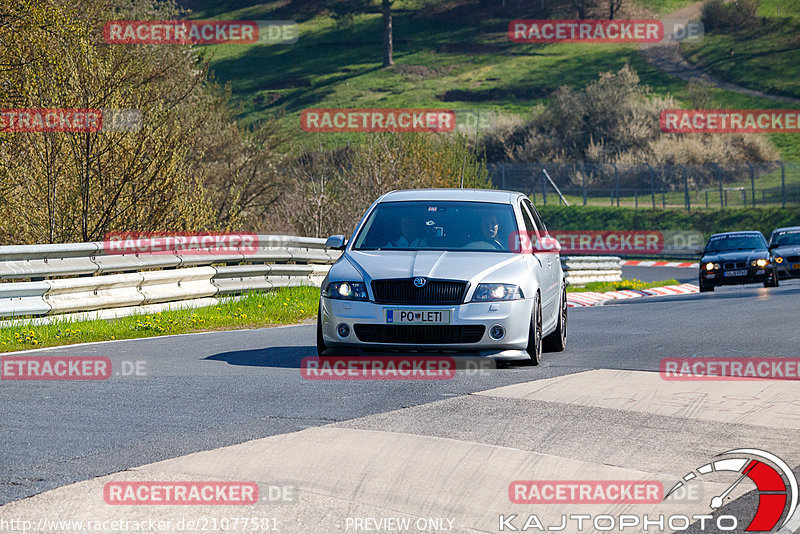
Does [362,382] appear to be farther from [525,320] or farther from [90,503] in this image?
[90,503]

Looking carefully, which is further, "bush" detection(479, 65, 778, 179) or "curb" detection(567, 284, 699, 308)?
"bush" detection(479, 65, 778, 179)

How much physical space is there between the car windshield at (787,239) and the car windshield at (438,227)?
21313 millimetres

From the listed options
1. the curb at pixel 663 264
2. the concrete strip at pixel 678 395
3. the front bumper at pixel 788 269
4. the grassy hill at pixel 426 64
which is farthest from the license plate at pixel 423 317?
the grassy hill at pixel 426 64

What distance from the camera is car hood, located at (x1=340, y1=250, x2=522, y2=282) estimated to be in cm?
1024

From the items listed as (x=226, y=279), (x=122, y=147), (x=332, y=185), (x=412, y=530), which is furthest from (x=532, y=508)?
(x=332, y=185)

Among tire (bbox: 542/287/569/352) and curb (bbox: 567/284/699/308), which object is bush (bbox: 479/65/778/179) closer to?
curb (bbox: 567/284/699/308)

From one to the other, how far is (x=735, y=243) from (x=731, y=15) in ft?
294

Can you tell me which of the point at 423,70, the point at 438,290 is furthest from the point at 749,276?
the point at 423,70

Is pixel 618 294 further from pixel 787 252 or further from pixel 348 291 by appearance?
pixel 348 291

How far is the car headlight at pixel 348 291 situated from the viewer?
33.7 feet

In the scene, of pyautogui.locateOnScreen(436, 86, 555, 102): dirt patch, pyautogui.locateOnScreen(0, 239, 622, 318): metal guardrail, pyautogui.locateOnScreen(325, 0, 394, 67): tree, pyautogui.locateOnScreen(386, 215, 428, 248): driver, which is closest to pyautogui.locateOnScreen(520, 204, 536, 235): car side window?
pyautogui.locateOnScreen(386, 215, 428, 248): driver

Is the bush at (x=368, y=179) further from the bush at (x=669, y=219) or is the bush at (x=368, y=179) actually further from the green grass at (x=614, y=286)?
the bush at (x=669, y=219)

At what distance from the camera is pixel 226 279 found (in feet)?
54.9

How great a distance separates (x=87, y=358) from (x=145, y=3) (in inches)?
1070
